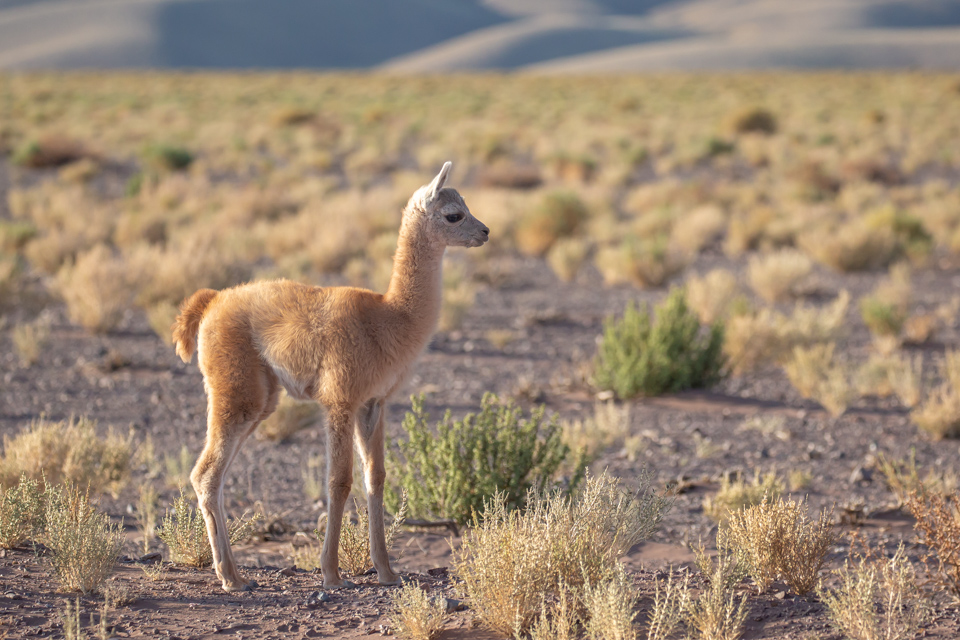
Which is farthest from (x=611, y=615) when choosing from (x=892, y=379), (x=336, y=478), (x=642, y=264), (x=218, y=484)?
(x=642, y=264)

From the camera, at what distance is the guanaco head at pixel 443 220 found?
4.27 meters

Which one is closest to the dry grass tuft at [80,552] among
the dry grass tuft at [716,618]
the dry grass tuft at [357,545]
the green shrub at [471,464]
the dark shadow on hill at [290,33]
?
the dry grass tuft at [357,545]

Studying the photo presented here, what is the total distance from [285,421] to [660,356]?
3422 millimetres

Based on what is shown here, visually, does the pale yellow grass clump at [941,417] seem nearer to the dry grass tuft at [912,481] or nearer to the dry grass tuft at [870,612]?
the dry grass tuft at [912,481]

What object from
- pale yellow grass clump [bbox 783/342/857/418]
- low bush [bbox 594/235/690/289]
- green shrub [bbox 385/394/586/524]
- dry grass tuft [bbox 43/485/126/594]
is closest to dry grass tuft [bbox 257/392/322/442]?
green shrub [bbox 385/394/586/524]

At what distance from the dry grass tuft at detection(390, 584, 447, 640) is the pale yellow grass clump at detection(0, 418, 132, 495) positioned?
268cm

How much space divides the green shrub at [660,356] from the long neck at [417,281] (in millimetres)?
4313

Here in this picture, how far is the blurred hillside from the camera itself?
120 m

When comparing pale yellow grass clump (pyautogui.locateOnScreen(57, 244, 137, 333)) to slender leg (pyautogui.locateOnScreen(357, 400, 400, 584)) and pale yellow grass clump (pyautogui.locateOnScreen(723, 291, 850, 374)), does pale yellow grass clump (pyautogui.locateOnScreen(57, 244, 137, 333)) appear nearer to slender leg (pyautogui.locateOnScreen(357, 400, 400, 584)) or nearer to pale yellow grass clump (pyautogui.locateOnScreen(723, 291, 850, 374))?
pale yellow grass clump (pyautogui.locateOnScreen(723, 291, 850, 374))

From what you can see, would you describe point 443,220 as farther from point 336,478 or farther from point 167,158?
point 167,158

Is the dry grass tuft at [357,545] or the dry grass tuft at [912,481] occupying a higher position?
the dry grass tuft at [357,545]

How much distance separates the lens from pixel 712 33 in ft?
606

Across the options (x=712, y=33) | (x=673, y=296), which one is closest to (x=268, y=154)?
(x=673, y=296)

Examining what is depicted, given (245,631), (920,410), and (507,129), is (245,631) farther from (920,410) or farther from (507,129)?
(507,129)
